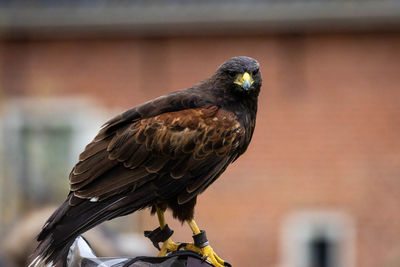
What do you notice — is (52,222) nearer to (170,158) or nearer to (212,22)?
(170,158)

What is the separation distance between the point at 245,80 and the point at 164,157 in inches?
23.9

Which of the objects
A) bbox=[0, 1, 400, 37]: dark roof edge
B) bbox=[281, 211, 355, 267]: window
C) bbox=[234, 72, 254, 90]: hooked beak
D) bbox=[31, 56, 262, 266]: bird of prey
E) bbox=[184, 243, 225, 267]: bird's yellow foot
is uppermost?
bbox=[0, 1, 400, 37]: dark roof edge

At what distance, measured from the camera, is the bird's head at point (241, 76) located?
476 centimetres

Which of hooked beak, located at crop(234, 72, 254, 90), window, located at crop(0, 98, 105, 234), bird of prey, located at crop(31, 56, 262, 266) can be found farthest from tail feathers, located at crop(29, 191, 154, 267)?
window, located at crop(0, 98, 105, 234)

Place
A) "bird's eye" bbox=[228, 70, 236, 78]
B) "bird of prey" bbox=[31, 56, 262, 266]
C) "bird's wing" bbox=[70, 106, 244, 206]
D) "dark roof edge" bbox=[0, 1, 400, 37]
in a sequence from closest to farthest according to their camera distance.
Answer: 1. "bird of prey" bbox=[31, 56, 262, 266]
2. "bird's wing" bbox=[70, 106, 244, 206]
3. "bird's eye" bbox=[228, 70, 236, 78]
4. "dark roof edge" bbox=[0, 1, 400, 37]

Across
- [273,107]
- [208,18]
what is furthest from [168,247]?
[273,107]

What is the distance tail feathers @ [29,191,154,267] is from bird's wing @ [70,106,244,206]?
7 cm

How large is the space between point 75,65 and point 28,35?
0.76m

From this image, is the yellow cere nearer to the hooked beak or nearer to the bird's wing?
the hooked beak

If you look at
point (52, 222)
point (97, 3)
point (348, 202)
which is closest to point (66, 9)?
point (97, 3)

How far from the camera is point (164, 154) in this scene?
4535 mm

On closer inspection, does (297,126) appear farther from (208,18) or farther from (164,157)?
(164,157)

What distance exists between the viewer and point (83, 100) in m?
11.9

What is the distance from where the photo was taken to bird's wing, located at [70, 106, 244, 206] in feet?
14.5
